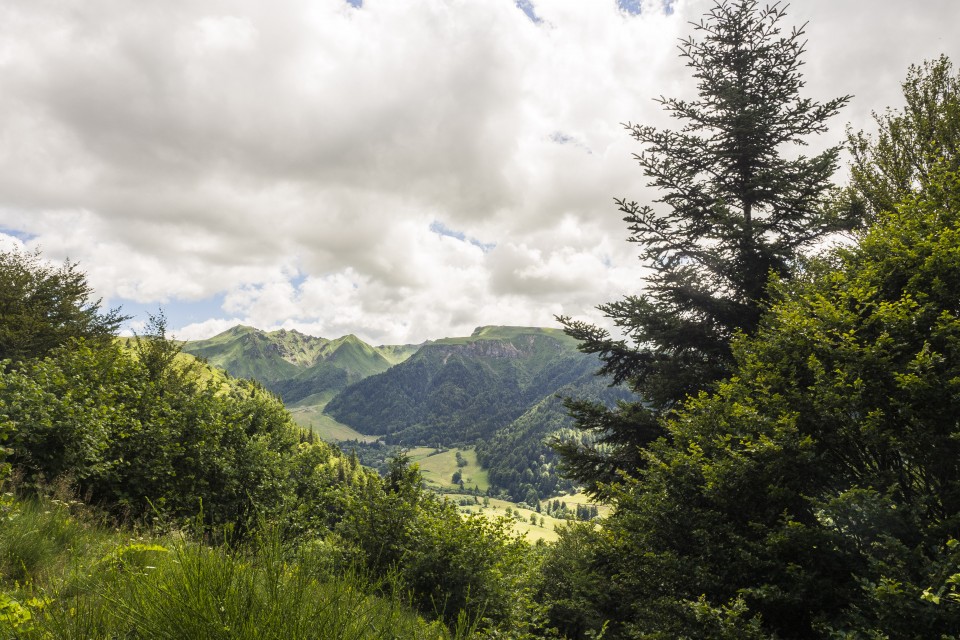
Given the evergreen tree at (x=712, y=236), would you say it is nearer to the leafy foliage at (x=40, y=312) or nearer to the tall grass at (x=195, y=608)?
the tall grass at (x=195, y=608)

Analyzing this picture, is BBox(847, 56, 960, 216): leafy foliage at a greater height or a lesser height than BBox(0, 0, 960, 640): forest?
greater

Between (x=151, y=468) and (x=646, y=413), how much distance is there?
14.2m

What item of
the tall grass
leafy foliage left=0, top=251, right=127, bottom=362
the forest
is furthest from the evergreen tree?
leafy foliage left=0, top=251, right=127, bottom=362

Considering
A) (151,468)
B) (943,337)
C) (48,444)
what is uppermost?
(943,337)

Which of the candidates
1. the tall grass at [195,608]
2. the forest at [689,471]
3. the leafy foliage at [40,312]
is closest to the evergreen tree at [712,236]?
the forest at [689,471]

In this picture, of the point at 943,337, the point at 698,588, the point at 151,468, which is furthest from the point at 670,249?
the point at 151,468

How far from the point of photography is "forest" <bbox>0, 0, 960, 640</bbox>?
3.81m

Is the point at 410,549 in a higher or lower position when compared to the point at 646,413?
lower

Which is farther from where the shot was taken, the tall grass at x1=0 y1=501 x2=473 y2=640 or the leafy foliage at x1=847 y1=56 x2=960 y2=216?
the leafy foliage at x1=847 y1=56 x2=960 y2=216

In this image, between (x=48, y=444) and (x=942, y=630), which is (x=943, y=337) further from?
(x=48, y=444)

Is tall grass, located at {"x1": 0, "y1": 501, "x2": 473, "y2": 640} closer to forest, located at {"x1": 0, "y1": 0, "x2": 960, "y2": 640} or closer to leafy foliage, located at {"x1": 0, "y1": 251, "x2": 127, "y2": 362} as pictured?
forest, located at {"x1": 0, "y1": 0, "x2": 960, "y2": 640}

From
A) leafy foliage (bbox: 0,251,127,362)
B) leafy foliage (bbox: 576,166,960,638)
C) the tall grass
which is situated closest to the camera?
the tall grass

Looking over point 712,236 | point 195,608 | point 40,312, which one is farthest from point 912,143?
point 40,312

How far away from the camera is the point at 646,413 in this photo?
13.7 meters
